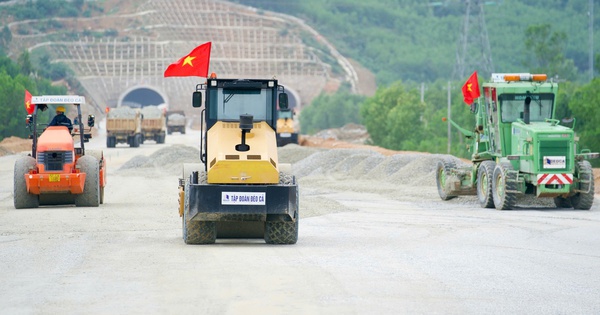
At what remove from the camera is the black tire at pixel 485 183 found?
2669 cm

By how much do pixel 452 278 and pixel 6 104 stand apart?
6333 cm

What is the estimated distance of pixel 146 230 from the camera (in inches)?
765

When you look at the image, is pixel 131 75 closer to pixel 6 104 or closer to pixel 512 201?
pixel 6 104

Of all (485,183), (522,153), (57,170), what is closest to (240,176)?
(57,170)

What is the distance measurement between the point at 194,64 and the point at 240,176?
2.92 m

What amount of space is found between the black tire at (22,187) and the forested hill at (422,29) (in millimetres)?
119988

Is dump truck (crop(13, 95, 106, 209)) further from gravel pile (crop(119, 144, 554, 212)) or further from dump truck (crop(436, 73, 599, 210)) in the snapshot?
dump truck (crop(436, 73, 599, 210))

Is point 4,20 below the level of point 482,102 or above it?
above

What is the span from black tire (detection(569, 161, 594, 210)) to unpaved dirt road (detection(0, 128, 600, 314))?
385 mm

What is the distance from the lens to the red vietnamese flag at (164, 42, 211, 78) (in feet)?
58.4

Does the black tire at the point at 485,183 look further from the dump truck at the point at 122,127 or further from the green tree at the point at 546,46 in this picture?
the green tree at the point at 546,46

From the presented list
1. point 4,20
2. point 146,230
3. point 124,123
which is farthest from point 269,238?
point 4,20

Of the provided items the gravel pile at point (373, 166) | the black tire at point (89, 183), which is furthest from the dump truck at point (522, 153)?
the black tire at point (89, 183)

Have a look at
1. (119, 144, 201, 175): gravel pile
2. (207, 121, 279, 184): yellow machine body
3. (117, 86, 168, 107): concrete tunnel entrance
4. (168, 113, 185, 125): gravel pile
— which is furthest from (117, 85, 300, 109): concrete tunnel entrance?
(207, 121, 279, 184): yellow machine body
